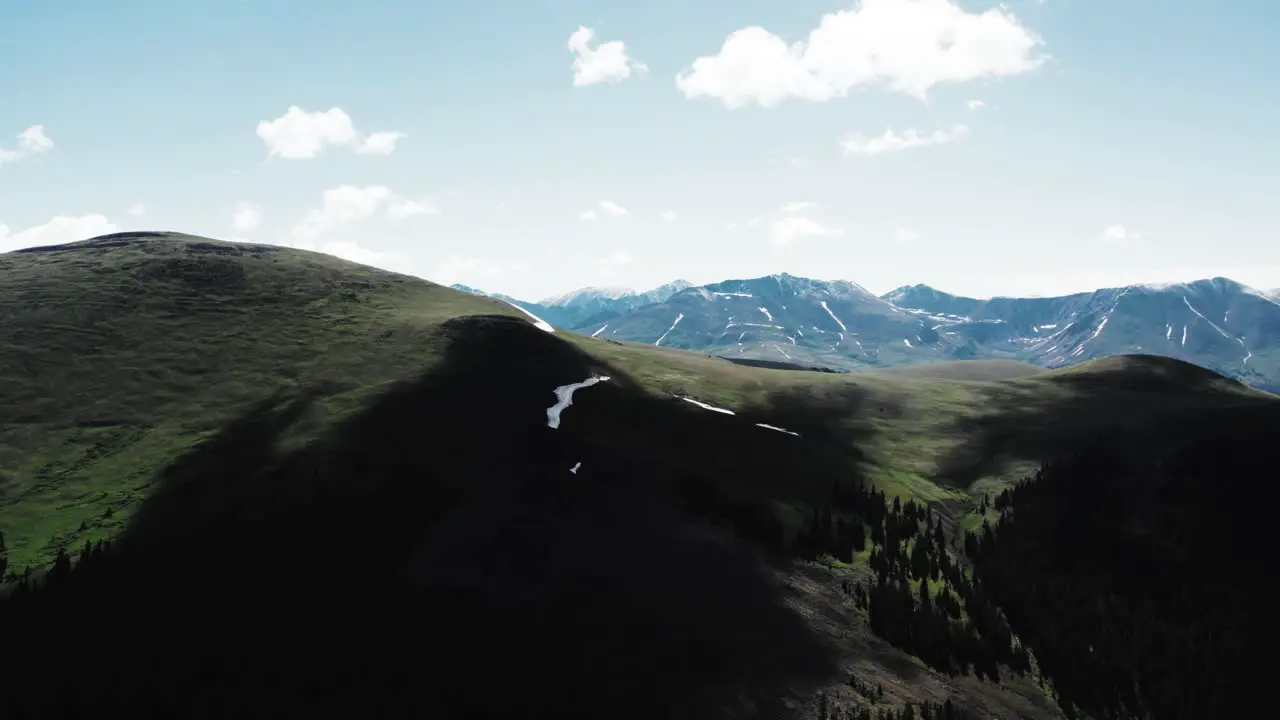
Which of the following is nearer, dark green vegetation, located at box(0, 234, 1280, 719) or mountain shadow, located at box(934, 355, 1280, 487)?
dark green vegetation, located at box(0, 234, 1280, 719)

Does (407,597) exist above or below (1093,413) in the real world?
below

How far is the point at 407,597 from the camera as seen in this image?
57875 mm

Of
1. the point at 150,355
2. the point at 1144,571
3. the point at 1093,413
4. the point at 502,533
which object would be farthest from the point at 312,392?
the point at 1093,413

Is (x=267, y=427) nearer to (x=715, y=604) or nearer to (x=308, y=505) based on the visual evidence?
(x=308, y=505)

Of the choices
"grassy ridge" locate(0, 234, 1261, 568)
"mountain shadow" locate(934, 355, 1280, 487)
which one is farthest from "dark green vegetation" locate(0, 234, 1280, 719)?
"mountain shadow" locate(934, 355, 1280, 487)

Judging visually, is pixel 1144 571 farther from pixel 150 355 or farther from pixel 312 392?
pixel 150 355

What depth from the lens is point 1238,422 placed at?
110 metres

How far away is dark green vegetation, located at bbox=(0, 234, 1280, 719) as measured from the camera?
50000 mm

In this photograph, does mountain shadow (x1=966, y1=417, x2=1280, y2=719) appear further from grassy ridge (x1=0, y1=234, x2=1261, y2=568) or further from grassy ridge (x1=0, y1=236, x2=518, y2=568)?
grassy ridge (x1=0, y1=236, x2=518, y2=568)

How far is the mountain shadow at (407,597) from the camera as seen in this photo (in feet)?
155

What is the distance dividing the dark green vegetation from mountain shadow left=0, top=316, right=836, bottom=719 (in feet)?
0.95

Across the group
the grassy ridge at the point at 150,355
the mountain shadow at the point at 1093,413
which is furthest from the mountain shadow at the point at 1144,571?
the grassy ridge at the point at 150,355

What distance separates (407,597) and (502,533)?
42.1ft

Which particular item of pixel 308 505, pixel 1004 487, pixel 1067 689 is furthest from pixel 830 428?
pixel 308 505
